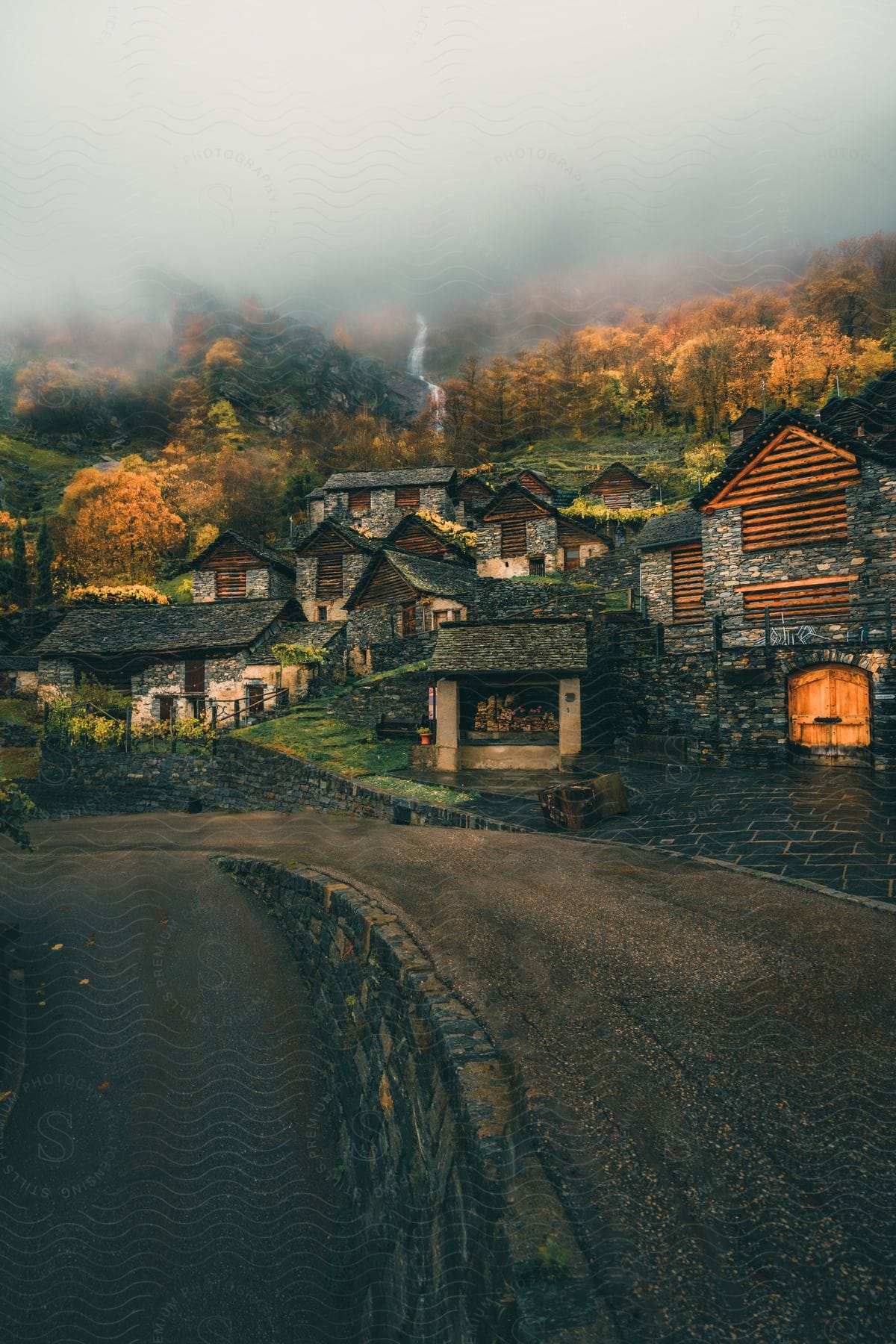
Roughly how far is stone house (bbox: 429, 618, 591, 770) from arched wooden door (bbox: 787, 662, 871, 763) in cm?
540

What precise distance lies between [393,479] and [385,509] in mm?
2521

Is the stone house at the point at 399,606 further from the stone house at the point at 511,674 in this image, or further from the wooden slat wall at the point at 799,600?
the wooden slat wall at the point at 799,600

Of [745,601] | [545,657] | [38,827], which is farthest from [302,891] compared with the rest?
[745,601]

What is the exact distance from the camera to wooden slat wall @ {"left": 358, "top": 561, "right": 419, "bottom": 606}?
29766mm

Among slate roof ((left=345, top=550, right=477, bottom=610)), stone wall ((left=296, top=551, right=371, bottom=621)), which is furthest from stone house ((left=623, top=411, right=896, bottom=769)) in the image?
stone wall ((left=296, top=551, right=371, bottom=621))

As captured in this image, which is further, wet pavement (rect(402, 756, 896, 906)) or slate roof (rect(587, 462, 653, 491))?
slate roof (rect(587, 462, 653, 491))

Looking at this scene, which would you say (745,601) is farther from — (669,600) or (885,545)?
(669,600)

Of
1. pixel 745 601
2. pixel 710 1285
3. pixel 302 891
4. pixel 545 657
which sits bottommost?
pixel 302 891

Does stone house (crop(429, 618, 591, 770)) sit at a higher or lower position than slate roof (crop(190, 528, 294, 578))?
lower

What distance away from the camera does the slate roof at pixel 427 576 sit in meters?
29.1

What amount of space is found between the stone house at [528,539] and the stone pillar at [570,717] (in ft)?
69.8

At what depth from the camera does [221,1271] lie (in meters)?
5.14

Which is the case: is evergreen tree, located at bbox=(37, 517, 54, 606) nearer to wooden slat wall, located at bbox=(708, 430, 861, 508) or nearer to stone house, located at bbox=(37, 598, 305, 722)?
stone house, located at bbox=(37, 598, 305, 722)

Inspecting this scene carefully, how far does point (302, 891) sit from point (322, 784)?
20.8ft
